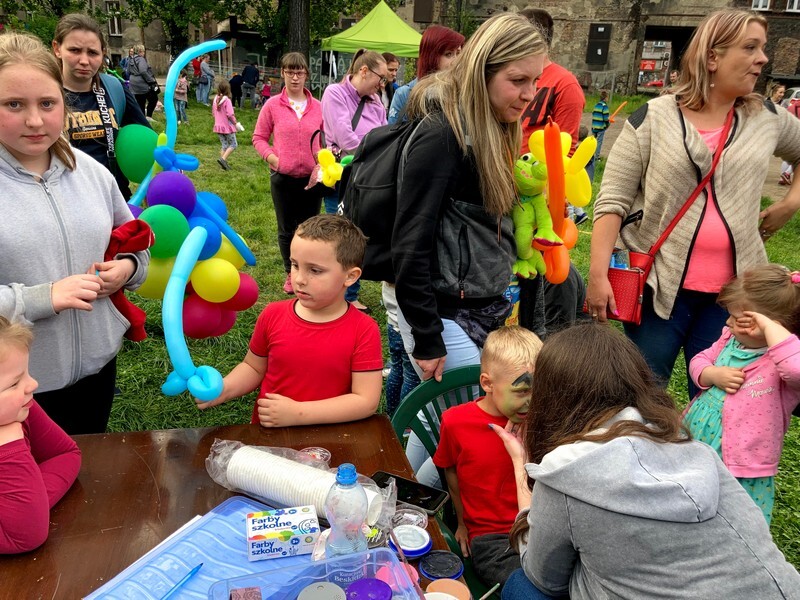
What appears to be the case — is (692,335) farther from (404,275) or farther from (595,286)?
(404,275)

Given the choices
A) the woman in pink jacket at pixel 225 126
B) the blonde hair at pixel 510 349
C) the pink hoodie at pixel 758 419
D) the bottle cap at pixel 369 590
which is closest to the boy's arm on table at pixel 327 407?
the blonde hair at pixel 510 349

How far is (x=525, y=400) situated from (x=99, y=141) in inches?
99.7

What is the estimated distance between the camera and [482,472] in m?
1.85

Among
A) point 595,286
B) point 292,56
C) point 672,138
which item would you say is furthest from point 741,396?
point 292,56

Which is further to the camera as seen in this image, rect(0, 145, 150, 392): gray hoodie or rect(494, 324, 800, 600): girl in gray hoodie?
rect(0, 145, 150, 392): gray hoodie

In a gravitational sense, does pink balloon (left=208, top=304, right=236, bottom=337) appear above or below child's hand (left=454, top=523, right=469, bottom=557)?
above

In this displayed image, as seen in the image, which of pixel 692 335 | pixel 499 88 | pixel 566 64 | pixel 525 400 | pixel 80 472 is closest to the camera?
pixel 80 472

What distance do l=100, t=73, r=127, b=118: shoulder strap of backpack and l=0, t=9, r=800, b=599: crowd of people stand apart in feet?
0.71

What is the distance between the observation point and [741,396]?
6.88 ft

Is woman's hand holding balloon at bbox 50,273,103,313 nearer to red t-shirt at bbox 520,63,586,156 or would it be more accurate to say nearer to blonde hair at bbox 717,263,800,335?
blonde hair at bbox 717,263,800,335

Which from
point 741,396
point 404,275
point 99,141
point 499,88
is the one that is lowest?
point 741,396

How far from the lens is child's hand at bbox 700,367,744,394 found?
210 cm

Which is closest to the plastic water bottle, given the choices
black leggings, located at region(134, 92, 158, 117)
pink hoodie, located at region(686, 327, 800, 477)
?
pink hoodie, located at region(686, 327, 800, 477)

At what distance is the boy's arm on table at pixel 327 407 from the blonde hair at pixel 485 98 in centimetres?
70
